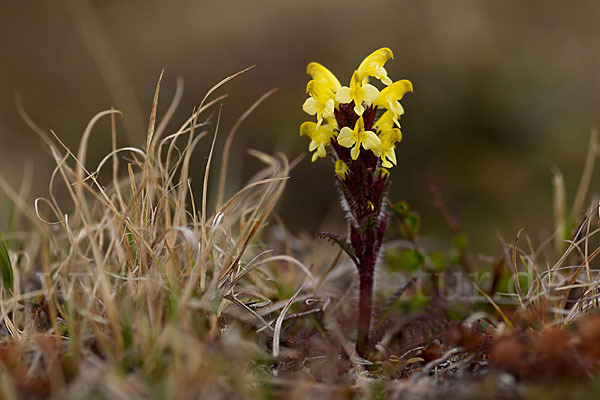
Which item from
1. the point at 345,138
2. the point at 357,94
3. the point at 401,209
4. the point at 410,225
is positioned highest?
the point at 357,94

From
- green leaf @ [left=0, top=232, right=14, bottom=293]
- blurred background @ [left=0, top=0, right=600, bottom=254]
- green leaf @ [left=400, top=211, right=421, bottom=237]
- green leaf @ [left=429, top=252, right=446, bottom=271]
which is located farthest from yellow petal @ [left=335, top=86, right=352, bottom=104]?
blurred background @ [left=0, top=0, right=600, bottom=254]

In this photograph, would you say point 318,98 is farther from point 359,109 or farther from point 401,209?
point 401,209

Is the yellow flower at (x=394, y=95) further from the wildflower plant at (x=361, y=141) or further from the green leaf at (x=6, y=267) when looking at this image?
the green leaf at (x=6, y=267)

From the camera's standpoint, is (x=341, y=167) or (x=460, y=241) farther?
(x=460, y=241)

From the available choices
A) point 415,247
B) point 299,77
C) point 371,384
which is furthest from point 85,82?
point 371,384

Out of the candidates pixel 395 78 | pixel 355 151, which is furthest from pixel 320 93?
pixel 395 78

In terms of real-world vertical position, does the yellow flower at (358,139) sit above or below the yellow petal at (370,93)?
below

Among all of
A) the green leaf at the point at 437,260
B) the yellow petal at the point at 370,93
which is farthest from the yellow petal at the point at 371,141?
the green leaf at the point at 437,260
